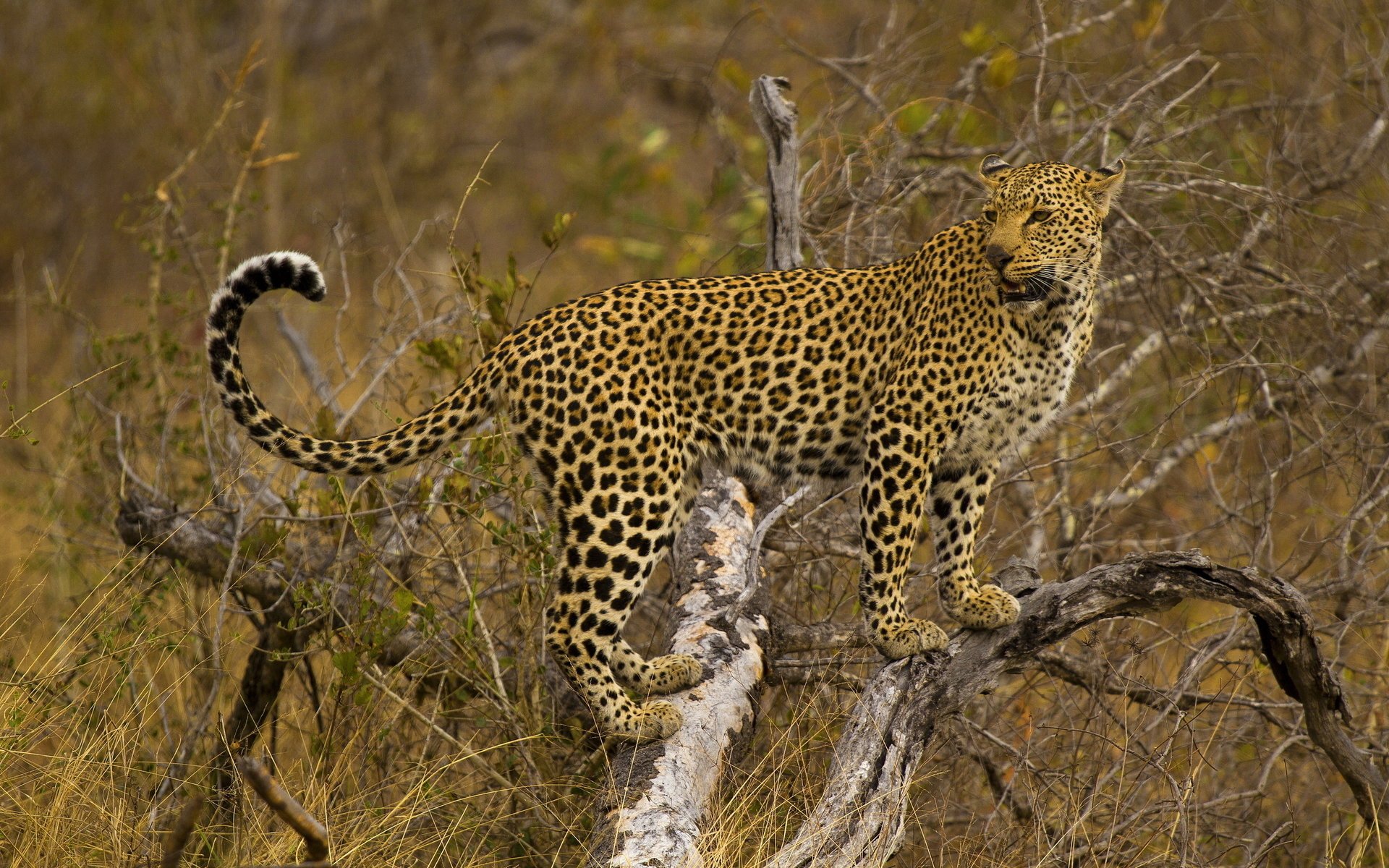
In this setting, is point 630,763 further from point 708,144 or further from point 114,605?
point 708,144

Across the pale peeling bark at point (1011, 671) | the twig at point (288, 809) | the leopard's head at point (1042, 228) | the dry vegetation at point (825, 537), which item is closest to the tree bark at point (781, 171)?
the dry vegetation at point (825, 537)

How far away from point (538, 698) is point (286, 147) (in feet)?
36.6

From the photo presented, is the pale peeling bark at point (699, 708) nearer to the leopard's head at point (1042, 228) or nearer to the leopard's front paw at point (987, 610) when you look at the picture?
the leopard's front paw at point (987, 610)

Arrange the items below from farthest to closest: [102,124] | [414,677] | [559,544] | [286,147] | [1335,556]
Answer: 1. [286,147]
2. [102,124]
3. [1335,556]
4. [414,677]
5. [559,544]

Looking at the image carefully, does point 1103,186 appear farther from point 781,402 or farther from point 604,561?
point 604,561

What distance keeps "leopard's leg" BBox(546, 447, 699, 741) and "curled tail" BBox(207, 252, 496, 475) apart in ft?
1.63

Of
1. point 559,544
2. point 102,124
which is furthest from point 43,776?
point 102,124

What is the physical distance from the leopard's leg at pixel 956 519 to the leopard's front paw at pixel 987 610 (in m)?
0.04

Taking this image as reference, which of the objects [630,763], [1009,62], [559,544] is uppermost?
[1009,62]

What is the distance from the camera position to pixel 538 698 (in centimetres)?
574

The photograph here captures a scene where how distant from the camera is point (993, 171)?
580 cm

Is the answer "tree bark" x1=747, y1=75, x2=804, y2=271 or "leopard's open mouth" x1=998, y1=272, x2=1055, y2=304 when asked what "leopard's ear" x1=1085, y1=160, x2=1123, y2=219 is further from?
"tree bark" x1=747, y1=75, x2=804, y2=271

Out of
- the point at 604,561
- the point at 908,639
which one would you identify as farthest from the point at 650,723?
the point at 908,639

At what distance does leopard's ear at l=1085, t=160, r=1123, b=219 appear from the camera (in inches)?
216
